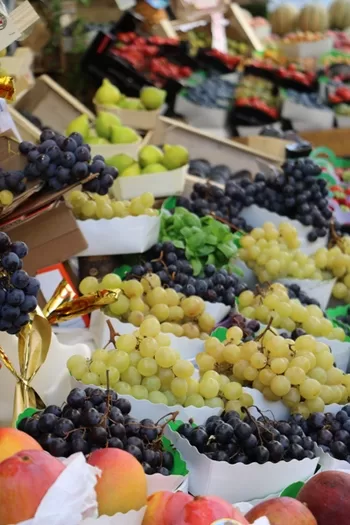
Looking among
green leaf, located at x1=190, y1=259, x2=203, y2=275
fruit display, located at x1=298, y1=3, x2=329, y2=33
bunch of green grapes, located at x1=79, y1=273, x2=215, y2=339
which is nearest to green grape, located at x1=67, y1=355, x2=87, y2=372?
bunch of green grapes, located at x1=79, y1=273, x2=215, y2=339

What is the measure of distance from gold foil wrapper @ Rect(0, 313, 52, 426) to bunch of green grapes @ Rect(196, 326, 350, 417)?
357 millimetres

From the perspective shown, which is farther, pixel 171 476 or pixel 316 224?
pixel 316 224

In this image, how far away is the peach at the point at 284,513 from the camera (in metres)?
1.04

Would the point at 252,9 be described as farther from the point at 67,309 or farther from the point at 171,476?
the point at 171,476

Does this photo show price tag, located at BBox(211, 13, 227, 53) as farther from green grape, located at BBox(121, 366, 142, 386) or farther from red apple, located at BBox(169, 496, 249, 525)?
red apple, located at BBox(169, 496, 249, 525)

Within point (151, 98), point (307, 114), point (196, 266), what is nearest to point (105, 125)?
point (151, 98)

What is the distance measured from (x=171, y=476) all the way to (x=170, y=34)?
4.55 meters

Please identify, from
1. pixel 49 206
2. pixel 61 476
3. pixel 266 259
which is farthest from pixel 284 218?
pixel 61 476

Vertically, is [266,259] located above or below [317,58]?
above

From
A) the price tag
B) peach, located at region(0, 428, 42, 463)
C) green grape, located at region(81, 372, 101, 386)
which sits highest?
peach, located at region(0, 428, 42, 463)

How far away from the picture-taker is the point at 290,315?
1989 millimetres

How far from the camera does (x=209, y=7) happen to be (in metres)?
5.57

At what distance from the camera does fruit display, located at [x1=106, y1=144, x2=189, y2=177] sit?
254 cm

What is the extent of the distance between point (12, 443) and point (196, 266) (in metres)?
1.22
